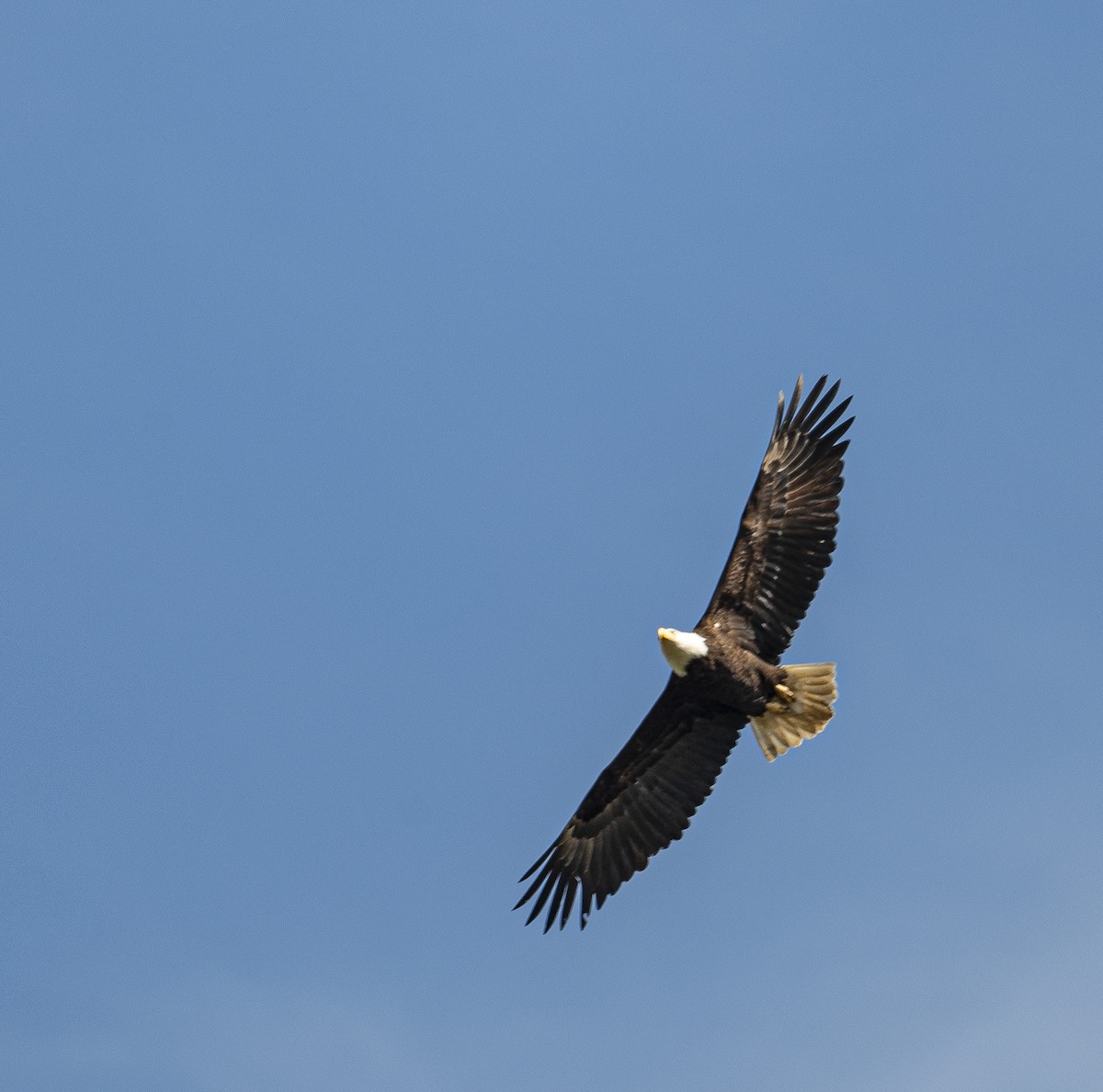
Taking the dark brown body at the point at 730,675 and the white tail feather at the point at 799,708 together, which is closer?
the dark brown body at the point at 730,675

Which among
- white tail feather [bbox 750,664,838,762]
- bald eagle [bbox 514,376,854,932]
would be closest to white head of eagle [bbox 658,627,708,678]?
bald eagle [bbox 514,376,854,932]

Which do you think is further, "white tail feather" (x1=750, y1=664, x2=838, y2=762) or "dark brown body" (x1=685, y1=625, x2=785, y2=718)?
"white tail feather" (x1=750, y1=664, x2=838, y2=762)

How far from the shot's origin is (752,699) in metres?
15.1

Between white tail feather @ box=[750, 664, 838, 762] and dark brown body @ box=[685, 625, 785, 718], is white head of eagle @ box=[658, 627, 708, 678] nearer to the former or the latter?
dark brown body @ box=[685, 625, 785, 718]

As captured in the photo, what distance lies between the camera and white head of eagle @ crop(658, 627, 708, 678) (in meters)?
14.5

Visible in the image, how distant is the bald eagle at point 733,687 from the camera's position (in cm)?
1484

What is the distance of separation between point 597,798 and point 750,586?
96.0 inches

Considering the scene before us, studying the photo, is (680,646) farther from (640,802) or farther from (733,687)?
(640,802)

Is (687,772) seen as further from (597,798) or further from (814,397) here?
(814,397)

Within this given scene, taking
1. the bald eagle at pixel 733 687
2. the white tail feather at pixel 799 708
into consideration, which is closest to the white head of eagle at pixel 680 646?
the bald eagle at pixel 733 687

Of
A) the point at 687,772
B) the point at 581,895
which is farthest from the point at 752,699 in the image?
the point at 581,895

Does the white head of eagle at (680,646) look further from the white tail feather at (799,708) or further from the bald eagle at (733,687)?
the white tail feather at (799,708)

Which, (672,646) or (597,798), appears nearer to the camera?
(672,646)

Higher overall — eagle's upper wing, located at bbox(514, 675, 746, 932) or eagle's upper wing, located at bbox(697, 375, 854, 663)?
eagle's upper wing, located at bbox(697, 375, 854, 663)
